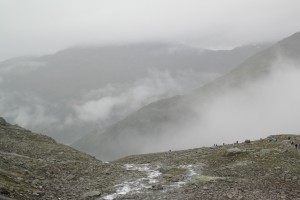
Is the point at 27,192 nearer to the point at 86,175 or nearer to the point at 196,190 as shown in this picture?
the point at 86,175

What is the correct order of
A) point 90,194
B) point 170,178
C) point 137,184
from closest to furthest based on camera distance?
point 90,194 < point 137,184 < point 170,178

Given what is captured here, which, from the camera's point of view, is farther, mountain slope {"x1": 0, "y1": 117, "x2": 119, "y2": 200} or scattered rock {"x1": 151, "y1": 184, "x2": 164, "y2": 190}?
scattered rock {"x1": 151, "y1": 184, "x2": 164, "y2": 190}

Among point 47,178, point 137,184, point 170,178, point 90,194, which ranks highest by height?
point 47,178

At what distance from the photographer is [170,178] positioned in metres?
38.4

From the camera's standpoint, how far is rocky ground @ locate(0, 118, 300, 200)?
31203 mm

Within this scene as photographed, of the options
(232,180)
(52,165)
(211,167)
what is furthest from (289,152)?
(52,165)

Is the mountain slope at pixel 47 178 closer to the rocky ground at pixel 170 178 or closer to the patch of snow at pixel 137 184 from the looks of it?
the rocky ground at pixel 170 178

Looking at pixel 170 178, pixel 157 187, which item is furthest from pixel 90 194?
pixel 170 178

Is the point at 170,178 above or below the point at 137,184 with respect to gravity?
above

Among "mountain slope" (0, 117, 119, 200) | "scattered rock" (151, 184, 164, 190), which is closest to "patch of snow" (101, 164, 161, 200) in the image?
"scattered rock" (151, 184, 164, 190)

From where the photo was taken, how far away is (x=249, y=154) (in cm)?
4591

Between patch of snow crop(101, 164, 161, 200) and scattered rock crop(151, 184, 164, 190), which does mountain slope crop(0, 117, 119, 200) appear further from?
scattered rock crop(151, 184, 164, 190)

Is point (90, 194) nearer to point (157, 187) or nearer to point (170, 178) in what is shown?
point (157, 187)

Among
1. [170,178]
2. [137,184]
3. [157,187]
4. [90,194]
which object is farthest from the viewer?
[170,178]
